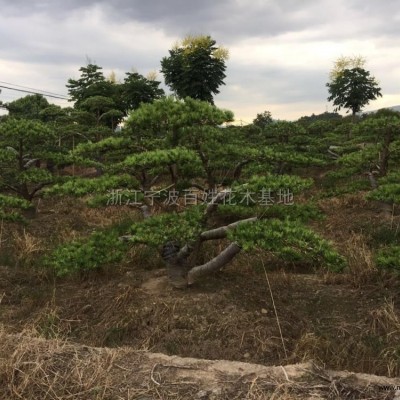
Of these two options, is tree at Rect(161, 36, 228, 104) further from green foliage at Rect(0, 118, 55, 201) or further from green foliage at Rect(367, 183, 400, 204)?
green foliage at Rect(367, 183, 400, 204)

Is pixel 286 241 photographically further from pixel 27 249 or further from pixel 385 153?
pixel 385 153

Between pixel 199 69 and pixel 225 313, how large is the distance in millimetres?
15111

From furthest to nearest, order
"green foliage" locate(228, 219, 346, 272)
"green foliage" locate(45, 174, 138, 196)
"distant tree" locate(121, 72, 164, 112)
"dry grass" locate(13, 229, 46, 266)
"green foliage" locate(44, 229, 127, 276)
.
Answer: "distant tree" locate(121, 72, 164, 112) < "dry grass" locate(13, 229, 46, 266) < "green foliage" locate(44, 229, 127, 276) < "green foliage" locate(45, 174, 138, 196) < "green foliage" locate(228, 219, 346, 272)

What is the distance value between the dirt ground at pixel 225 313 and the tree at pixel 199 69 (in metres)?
13.3

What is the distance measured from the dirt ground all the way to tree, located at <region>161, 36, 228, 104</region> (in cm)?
1329

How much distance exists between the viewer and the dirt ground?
3.88m

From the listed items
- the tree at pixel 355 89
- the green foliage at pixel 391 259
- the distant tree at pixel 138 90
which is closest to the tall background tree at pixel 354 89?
the tree at pixel 355 89

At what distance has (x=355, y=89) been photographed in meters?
22.5

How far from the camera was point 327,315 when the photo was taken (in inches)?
178

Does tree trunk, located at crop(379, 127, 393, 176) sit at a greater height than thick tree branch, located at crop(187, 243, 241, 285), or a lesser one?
greater

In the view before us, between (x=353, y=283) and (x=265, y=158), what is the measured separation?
6.61 ft

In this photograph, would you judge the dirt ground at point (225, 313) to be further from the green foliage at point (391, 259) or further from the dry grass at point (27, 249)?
the green foliage at point (391, 259)

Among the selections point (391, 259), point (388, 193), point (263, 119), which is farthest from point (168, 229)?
point (263, 119)

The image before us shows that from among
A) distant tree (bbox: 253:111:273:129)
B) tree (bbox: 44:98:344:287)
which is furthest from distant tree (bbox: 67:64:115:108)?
tree (bbox: 44:98:344:287)
